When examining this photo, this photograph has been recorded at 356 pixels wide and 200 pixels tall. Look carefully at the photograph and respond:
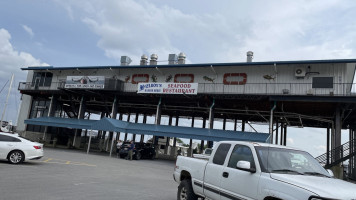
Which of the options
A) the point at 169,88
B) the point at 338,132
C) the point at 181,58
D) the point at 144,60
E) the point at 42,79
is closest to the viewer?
the point at 338,132

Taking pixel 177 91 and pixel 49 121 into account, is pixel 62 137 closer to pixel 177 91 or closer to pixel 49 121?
pixel 49 121

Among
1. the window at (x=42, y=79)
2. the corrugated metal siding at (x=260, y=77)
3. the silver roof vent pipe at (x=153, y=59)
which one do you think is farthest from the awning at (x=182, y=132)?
the window at (x=42, y=79)

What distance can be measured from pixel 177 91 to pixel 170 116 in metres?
16.6

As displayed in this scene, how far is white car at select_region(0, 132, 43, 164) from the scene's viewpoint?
1413 centimetres

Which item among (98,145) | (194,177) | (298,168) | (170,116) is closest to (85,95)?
(98,145)

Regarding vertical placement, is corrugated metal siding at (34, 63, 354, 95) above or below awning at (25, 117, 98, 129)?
above

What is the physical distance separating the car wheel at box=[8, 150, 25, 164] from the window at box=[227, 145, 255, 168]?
40.2ft

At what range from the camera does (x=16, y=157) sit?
14297 millimetres

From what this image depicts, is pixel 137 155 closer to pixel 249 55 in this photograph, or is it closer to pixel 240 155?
pixel 249 55

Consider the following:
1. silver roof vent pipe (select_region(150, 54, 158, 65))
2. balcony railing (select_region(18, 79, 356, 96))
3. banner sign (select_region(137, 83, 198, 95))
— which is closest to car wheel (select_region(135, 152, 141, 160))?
banner sign (select_region(137, 83, 198, 95))

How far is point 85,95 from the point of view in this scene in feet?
120

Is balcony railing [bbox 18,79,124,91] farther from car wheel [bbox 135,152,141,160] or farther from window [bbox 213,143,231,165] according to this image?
window [bbox 213,143,231,165]

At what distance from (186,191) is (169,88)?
875 inches

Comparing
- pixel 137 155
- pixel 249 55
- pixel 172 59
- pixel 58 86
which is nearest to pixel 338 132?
pixel 249 55
